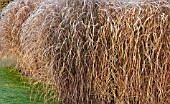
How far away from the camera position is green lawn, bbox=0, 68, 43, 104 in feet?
14.4

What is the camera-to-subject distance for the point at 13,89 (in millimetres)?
5047

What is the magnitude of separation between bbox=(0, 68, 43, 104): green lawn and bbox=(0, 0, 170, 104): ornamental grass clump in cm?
98

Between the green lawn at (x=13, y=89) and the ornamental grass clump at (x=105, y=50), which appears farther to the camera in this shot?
the green lawn at (x=13, y=89)

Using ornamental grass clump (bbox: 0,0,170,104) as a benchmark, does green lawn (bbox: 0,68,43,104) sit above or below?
below

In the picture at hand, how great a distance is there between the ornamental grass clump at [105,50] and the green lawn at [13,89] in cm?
98

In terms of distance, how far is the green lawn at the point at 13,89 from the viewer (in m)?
4.39

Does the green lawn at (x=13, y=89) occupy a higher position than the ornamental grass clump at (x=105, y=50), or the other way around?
the ornamental grass clump at (x=105, y=50)

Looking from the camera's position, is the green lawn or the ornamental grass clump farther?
the green lawn

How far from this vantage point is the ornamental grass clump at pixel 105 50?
3.10 m

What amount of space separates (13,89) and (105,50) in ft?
7.63

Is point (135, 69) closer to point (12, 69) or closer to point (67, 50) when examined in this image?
point (67, 50)

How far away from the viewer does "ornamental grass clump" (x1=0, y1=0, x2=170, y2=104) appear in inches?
122

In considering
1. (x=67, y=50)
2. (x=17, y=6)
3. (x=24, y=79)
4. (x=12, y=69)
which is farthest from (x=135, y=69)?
(x=12, y=69)

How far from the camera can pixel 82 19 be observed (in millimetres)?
3363
